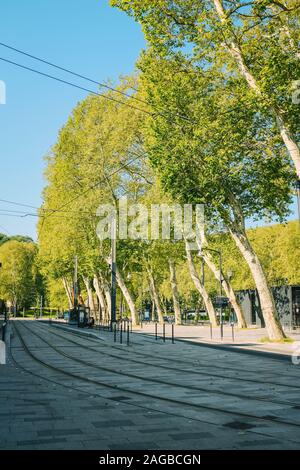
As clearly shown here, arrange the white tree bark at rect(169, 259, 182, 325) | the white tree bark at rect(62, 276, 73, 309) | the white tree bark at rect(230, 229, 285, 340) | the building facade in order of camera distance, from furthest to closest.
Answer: the white tree bark at rect(62, 276, 73, 309) → the white tree bark at rect(169, 259, 182, 325) → the building facade → the white tree bark at rect(230, 229, 285, 340)

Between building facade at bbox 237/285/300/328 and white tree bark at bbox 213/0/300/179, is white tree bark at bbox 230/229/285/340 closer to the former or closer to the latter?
white tree bark at bbox 213/0/300/179

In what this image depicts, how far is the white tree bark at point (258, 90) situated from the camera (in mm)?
21469

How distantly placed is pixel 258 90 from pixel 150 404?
1571cm

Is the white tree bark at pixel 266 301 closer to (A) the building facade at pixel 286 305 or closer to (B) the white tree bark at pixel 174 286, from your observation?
(A) the building facade at pixel 286 305

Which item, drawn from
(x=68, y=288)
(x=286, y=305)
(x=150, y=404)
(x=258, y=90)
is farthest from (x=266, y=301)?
(x=68, y=288)

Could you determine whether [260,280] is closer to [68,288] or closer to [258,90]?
[258,90]

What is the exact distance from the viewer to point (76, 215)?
152 ft

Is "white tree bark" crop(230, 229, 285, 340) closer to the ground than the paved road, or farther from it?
farther from it

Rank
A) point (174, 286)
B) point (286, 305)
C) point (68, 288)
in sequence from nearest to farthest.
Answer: point (286, 305) < point (174, 286) < point (68, 288)

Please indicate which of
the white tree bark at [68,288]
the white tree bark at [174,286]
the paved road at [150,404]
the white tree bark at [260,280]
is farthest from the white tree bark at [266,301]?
the white tree bark at [68,288]

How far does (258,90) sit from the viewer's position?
21.1 metres

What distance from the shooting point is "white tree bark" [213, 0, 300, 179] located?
21469 mm

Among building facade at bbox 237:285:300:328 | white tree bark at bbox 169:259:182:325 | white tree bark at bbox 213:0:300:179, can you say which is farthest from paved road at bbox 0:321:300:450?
white tree bark at bbox 169:259:182:325

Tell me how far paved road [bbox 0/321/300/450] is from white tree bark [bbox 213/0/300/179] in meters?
9.10
